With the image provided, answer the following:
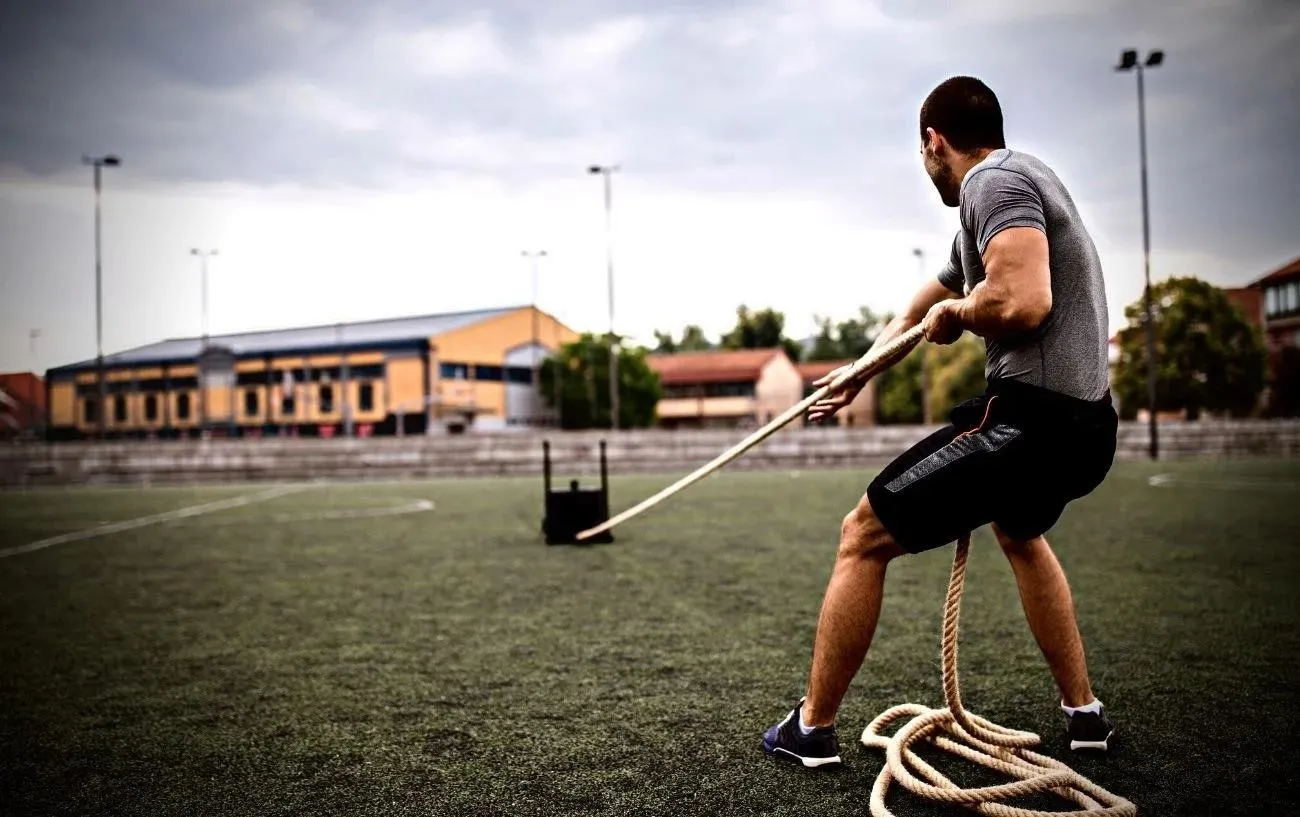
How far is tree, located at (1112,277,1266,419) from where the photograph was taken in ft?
138

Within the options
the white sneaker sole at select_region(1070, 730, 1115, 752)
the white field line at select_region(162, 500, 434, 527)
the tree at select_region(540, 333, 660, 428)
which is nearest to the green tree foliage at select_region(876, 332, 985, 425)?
the tree at select_region(540, 333, 660, 428)

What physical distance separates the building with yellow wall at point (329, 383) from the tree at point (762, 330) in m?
35.5

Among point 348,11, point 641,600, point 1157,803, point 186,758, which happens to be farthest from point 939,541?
point 348,11

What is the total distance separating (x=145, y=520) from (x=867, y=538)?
12478mm

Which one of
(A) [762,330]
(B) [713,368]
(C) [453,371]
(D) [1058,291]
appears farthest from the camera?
(A) [762,330]

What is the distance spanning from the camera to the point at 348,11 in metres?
11.7

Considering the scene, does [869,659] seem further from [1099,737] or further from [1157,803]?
[1157,803]

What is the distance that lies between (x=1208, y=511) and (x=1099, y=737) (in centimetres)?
888

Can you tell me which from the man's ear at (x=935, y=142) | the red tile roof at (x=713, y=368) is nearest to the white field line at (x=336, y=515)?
the man's ear at (x=935, y=142)

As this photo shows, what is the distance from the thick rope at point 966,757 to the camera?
2457 mm

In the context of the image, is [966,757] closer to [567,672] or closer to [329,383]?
[567,672]

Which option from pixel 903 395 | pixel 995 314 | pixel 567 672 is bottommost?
pixel 567 672

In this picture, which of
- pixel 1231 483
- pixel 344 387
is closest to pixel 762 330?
pixel 344 387

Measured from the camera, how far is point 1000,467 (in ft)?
8.25
